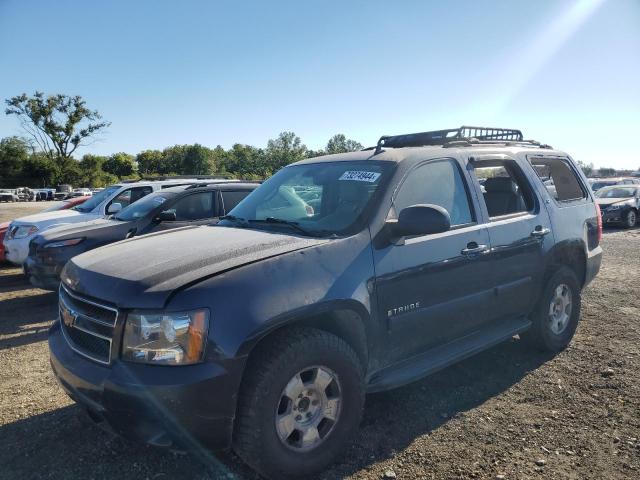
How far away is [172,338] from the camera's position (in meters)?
2.36

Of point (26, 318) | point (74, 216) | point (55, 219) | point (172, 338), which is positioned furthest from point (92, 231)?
point (172, 338)

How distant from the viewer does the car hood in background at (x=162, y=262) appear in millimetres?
2464

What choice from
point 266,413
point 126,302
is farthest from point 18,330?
point 266,413

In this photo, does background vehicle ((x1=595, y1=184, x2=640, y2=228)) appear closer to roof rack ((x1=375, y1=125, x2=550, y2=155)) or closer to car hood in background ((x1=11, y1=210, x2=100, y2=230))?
roof rack ((x1=375, y1=125, x2=550, y2=155))

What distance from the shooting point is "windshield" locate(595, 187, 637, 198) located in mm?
17938

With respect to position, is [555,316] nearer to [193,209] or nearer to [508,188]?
[508,188]

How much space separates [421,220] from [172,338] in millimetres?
1605

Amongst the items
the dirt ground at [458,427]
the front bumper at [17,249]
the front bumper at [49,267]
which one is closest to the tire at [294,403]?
the dirt ground at [458,427]

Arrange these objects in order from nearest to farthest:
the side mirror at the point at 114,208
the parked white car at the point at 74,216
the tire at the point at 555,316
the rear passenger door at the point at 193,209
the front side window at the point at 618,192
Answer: the tire at the point at 555,316 < the rear passenger door at the point at 193,209 < the side mirror at the point at 114,208 < the parked white car at the point at 74,216 < the front side window at the point at 618,192

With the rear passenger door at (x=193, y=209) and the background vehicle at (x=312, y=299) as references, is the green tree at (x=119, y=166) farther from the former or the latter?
the background vehicle at (x=312, y=299)

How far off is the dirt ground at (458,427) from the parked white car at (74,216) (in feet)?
13.3

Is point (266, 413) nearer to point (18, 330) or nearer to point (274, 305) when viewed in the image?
point (274, 305)

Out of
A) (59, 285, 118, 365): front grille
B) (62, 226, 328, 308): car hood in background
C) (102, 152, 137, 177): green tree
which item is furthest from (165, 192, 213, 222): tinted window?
(102, 152, 137, 177): green tree

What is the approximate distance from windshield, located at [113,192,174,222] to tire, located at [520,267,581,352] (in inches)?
209
